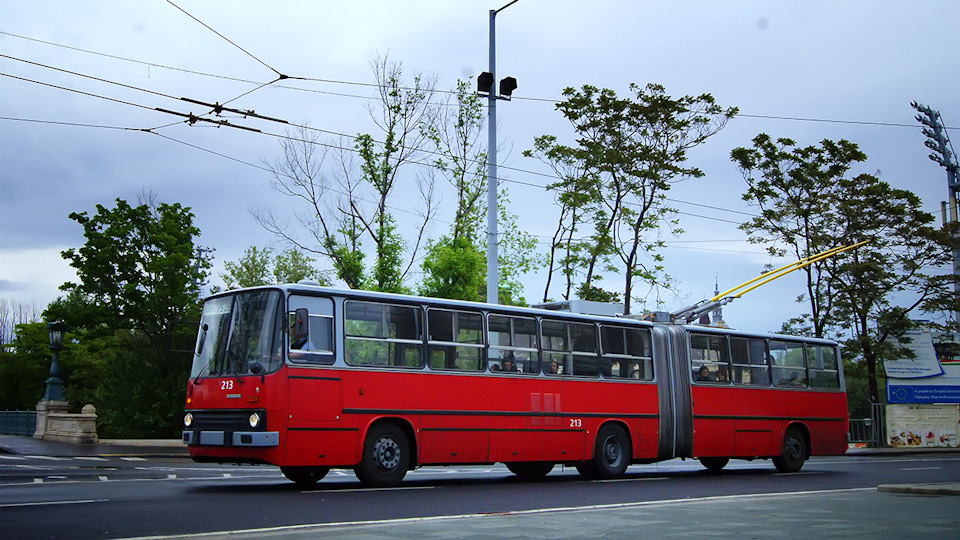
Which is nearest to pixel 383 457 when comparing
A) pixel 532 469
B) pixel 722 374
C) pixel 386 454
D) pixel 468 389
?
pixel 386 454

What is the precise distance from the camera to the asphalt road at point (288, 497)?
31.9ft

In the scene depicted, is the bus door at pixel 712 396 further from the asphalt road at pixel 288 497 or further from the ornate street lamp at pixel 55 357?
the ornate street lamp at pixel 55 357

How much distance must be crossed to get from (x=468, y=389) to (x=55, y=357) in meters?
23.3

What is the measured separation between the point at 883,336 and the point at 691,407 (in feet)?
83.8

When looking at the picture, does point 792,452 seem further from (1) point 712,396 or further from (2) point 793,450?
(1) point 712,396

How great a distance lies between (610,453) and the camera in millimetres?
19688

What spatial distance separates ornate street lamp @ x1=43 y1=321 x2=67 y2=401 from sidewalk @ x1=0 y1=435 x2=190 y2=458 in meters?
1.74

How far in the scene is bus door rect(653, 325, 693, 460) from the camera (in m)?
20.7

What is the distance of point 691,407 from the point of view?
69.4ft

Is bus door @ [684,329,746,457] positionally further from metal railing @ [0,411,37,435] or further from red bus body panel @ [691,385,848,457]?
metal railing @ [0,411,37,435]

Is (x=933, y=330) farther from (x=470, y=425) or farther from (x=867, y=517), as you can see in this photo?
(x=867, y=517)

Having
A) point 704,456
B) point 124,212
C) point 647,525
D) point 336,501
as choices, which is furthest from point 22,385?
point 647,525

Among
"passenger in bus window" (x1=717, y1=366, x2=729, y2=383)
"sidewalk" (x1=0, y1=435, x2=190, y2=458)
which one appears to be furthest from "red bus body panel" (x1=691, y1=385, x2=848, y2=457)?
"sidewalk" (x1=0, y1=435, x2=190, y2=458)

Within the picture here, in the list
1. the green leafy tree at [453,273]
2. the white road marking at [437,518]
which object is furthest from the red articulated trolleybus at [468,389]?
the green leafy tree at [453,273]
